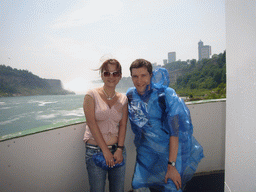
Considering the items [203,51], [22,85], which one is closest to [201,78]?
[203,51]

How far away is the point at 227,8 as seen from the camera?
0.70 metres

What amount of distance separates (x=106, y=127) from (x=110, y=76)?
424mm

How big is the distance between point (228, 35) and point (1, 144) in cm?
165

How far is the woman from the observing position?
1263 mm

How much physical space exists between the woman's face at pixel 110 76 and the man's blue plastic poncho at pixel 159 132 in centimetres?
22

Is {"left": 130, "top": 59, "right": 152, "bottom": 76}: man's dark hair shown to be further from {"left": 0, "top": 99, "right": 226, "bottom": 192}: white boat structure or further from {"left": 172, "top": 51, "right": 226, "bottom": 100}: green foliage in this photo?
{"left": 172, "top": 51, "right": 226, "bottom": 100}: green foliage

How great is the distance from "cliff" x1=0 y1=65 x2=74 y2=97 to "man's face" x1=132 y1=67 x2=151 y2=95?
53.8 ft

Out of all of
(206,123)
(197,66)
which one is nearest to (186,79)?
(197,66)

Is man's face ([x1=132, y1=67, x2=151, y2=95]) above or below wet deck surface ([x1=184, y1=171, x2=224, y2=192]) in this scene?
above

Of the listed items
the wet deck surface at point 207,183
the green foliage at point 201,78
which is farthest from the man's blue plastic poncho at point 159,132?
the green foliage at point 201,78

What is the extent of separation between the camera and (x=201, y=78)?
121 feet

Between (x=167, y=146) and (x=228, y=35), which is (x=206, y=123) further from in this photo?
(x=228, y=35)

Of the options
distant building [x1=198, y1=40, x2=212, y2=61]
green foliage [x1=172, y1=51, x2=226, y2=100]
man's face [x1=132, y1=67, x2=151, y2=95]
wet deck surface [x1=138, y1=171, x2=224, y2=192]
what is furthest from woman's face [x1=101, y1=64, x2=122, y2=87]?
distant building [x1=198, y1=40, x2=212, y2=61]

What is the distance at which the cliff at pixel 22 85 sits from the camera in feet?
52.9
